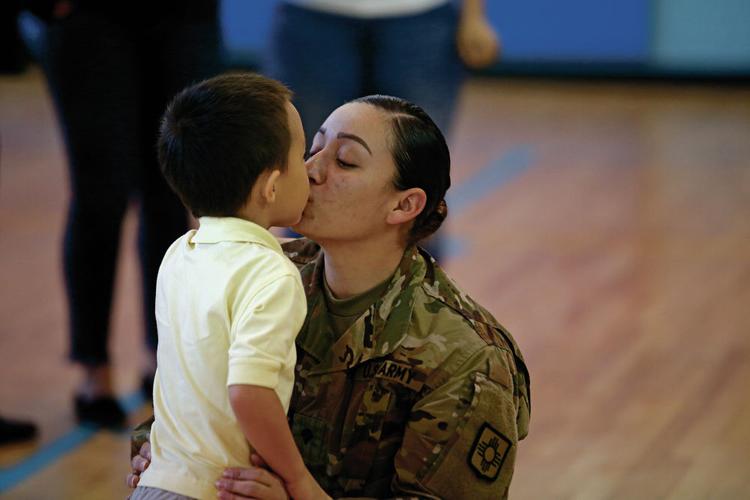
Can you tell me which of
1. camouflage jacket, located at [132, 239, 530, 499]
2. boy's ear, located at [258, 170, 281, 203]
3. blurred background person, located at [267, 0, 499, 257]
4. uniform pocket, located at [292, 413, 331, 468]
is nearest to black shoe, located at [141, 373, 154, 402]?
blurred background person, located at [267, 0, 499, 257]

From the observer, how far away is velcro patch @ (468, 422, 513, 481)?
1663 mm

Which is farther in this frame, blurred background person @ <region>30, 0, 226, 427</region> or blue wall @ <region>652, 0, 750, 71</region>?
blue wall @ <region>652, 0, 750, 71</region>

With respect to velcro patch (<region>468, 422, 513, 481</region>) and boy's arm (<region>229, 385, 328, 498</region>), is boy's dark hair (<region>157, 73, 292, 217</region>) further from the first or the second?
velcro patch (<region>468, 422, 513, 481</region>)

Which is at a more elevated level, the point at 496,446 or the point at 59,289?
the point at 496,446

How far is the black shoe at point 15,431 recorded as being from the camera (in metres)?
3.13

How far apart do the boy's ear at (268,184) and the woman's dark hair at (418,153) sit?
0.25 m

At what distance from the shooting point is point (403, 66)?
3055mm

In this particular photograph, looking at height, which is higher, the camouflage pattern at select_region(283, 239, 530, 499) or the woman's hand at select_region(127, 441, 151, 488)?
the camouflage pattern at select_region(283, 239, 530, 499)

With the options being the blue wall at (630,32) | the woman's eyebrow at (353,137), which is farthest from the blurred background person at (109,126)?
the blue wall at (630,32)

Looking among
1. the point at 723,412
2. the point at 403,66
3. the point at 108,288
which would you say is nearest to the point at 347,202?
the point at 403,66

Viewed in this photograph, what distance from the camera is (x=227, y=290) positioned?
4.87 ft

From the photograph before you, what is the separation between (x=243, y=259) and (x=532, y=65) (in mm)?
5965

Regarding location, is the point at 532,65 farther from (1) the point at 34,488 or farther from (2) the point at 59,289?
(1) the point at 34,488

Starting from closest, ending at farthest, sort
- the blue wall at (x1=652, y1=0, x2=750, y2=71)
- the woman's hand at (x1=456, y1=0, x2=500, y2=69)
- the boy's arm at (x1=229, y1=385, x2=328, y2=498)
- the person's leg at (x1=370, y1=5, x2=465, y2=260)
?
the boy's arm at (x1=229, y1=385, x2=328, y2=498) < the person's leg at (x1=370, y1=5, x2=465, y2=260) < the woman's hand at (x1=456, y1=0, x2=500, y2=69) < the blue wall at (x1=652, y1=0, x2=750, y2=71)
